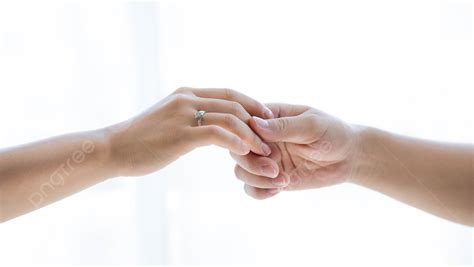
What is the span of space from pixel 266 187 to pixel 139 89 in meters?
0.87

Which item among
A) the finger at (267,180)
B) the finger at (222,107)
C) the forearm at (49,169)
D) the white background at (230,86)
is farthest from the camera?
the white background at (230,86)

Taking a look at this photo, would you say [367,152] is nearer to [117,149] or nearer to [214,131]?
[214,131]

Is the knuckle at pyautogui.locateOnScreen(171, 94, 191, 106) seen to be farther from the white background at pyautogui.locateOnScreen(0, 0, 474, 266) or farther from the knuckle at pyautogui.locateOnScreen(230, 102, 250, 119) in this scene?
the white background at pyautogui.locateOnScreen(0, 0, 474, 266)

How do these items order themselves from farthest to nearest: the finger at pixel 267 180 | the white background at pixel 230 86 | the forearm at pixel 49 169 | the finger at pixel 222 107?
the white background at pixel 230 86, the finger at pixel 267 180, the finger at pixel 222 107, the forearm at pixel 49 169

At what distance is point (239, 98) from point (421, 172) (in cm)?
48

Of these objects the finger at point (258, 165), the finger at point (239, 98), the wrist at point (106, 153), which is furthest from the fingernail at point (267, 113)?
the wrist at point (106, 153)

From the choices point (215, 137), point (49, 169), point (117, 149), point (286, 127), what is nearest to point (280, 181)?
point (286, 127)

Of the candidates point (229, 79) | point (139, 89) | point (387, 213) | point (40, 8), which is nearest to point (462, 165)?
point (387, 213)

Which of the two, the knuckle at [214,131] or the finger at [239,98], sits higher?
the finger at [239,98]

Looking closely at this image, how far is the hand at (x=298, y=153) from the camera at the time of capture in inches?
44.6

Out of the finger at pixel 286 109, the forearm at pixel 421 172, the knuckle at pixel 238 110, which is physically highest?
the finger at pixel 286 109

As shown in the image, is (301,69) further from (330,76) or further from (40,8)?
(40,8)

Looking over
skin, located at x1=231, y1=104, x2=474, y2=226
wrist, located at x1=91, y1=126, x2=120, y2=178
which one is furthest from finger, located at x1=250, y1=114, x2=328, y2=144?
wrist, located at x1=91, y1=126, x2=120, y2=178

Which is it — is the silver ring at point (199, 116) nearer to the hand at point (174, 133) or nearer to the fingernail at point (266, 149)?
the hand at point (174, 133)
